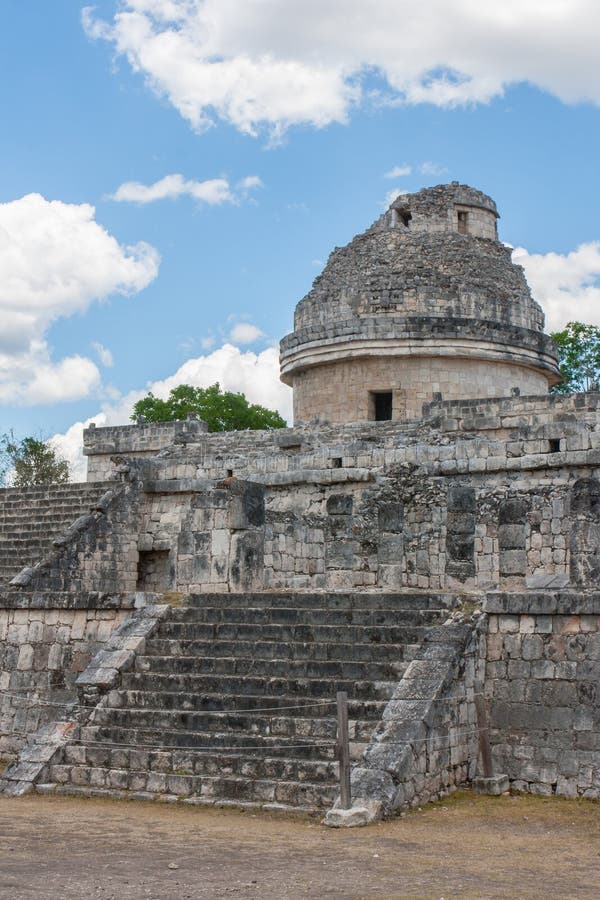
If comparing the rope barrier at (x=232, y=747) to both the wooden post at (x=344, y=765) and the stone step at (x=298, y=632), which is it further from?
the stone step at (x=298, y=632)

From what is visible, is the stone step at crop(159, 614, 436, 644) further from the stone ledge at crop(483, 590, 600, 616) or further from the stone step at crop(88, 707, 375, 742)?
the stone step at crop(88, 707, 375, 742)

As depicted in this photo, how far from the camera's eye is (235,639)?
11.9 m

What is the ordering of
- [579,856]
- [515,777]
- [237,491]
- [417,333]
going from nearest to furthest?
[579,856] < [515,777] < [237,491] < [417,333]

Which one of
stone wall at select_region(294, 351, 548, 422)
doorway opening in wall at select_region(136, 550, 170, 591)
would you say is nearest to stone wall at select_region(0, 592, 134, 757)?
doorway opening in wall at select_region(136, 550, 170, 591)

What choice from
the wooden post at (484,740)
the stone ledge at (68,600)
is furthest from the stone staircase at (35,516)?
the wooden post at (484,740)

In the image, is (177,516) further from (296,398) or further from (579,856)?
(579,856)

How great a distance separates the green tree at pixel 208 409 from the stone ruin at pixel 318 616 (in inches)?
720

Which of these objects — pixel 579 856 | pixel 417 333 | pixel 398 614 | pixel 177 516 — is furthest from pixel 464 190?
pixel 579 856

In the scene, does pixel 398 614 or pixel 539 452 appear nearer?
pixel 398 614

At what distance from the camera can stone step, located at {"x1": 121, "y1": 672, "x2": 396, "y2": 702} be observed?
10.6 m

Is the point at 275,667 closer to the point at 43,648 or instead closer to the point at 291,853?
the point at 291,853

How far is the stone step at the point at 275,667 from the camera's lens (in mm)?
10828

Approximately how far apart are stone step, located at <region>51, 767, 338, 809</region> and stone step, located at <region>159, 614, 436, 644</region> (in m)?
1.88

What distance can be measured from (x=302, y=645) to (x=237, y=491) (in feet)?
10.2
